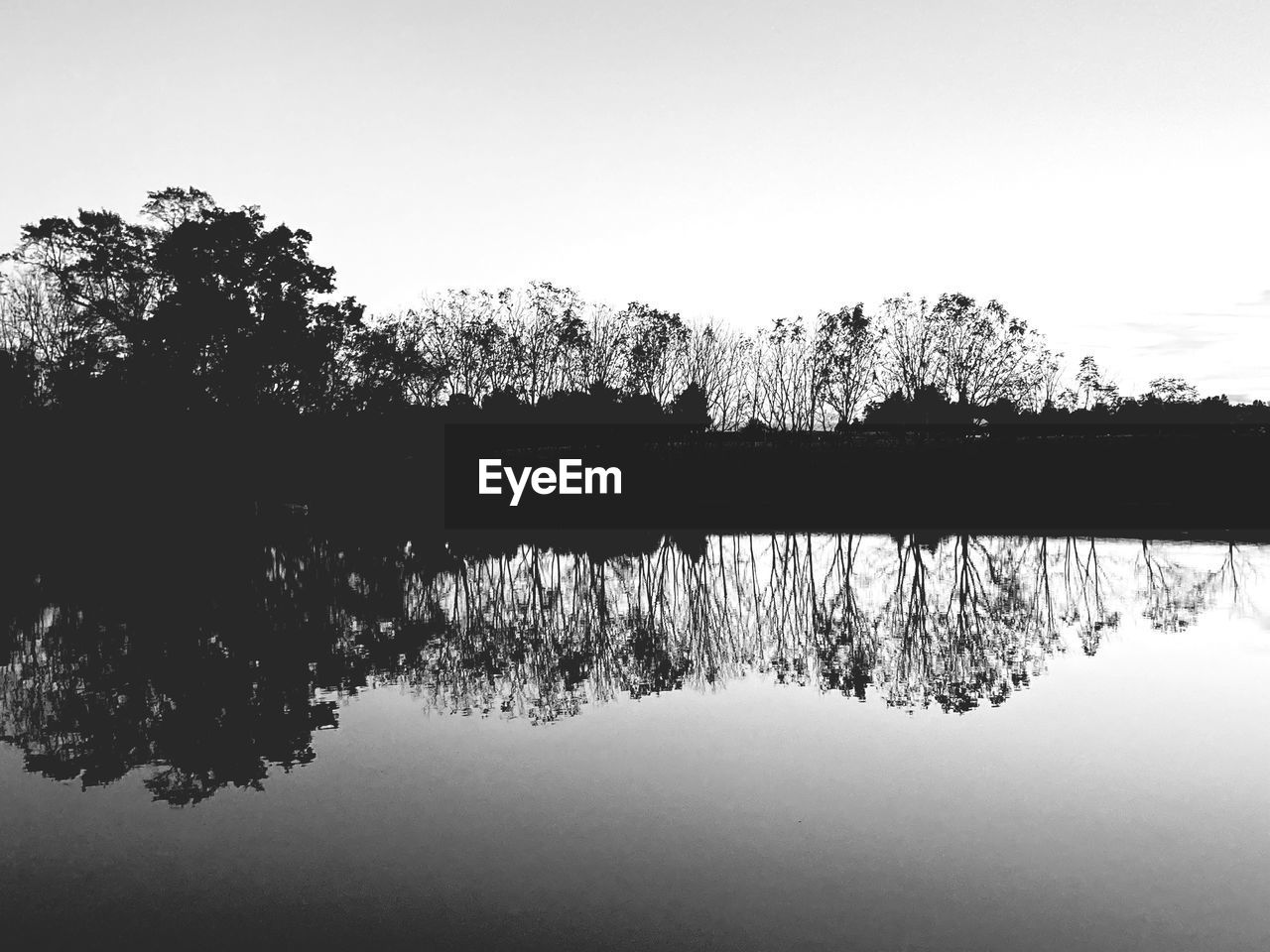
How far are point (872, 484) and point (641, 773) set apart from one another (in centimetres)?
3016

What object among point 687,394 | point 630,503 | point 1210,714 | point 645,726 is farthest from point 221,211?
point 1210,714

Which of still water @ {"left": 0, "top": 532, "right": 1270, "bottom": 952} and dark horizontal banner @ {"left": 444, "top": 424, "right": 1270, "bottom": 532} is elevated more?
dark horizontal banner @ {"left": 444, "top": 424, "right": 1270, "bottom": 532}

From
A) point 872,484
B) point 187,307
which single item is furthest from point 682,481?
point 187,307

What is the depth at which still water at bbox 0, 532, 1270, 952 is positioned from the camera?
14.6ft

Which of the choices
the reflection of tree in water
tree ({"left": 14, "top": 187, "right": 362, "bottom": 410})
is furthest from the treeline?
the reflection of tree in water

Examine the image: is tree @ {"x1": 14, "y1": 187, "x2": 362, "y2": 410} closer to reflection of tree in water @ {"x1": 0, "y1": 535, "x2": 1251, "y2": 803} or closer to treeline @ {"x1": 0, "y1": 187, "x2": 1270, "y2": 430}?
treeline @ {"x1": 0, "y1": 187, "x2": 1270, "y2": 430}

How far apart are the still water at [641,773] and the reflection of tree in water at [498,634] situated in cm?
7

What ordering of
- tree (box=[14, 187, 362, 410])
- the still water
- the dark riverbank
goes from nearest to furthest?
the still water, the dark riverbank, tree (box=[14, 187, 362, 410])

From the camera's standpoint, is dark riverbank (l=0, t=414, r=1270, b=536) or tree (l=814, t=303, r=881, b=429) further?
tree (l=814, t=303, r=881, b=429)

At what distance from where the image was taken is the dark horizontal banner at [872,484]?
2662 cm

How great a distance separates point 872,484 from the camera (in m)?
35.0

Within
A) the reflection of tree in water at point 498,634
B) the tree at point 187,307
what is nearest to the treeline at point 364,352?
the tree at point 187,307

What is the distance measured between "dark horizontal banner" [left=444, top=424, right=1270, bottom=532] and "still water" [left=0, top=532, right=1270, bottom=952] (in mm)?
13707

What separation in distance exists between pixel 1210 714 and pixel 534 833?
20.9 ft
